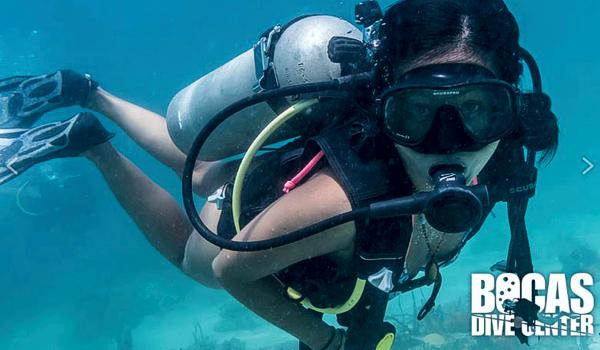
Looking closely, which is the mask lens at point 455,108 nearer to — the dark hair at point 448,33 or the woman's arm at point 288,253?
the dark hair at point 448,33

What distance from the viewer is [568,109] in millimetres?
44281

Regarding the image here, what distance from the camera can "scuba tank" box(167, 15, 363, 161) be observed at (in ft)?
10.1

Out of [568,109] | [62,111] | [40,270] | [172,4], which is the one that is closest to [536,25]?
[568,109]

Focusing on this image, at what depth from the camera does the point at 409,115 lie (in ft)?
7.71

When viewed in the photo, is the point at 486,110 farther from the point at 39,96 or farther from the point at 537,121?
the point at 39,96

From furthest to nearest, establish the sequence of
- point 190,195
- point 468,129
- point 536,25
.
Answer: point 536,25 → point 190,195 → point 468,129

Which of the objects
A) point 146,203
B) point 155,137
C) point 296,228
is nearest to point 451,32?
point 296,228

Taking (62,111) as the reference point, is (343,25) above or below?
below

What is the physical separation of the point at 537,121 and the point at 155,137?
3786mm

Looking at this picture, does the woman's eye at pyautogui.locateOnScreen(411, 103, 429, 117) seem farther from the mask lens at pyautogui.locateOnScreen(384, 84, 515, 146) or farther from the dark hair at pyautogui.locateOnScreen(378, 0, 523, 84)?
the dark hair at pyautogui.locateOnScreen(378, 0, 523, 84)

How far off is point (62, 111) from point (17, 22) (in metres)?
14.5

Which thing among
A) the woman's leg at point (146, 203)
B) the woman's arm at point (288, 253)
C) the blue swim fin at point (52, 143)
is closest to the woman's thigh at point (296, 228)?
the woman's arm at point (288, 253)

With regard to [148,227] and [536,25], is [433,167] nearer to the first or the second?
[148,227]

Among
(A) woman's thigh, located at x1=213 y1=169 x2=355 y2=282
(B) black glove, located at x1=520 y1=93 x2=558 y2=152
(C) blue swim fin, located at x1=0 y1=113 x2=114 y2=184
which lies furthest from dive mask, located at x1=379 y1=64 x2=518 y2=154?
(C) blue swim fin, located at x1=0 y1=113 x2=114 y2=184
